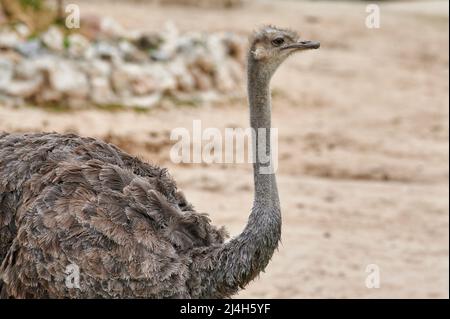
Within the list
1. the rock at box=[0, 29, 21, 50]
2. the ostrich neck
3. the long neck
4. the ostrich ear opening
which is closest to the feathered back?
the long neck

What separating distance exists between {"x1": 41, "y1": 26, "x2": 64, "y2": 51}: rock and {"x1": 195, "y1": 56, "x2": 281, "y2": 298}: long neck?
7930 mm

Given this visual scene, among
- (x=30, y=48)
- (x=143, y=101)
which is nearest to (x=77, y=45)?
(x=30, y=48)

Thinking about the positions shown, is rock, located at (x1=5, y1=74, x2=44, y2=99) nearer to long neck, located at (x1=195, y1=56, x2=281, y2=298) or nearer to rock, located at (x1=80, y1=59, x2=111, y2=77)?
rock, located at (x1=80, y1=59, x2=111, y2=77)

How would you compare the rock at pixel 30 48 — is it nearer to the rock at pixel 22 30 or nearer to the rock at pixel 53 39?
the rock at pixel 53 39

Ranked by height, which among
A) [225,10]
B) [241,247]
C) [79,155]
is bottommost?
[241,247]

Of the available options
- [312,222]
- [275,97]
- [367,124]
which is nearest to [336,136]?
[367,124]

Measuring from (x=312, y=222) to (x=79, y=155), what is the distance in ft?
13.8

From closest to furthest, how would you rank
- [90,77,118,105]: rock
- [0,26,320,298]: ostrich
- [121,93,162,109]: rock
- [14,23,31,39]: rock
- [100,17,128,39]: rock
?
1. [0,26,320,298]: ostrich
2. [90,77,118,105]: rock
3. [121,93,162,109]: rock
4. [14,23,31,39]: rock
5. [100,17,128,39]: rock

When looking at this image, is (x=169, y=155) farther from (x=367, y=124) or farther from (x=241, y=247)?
(x=241, y=247)

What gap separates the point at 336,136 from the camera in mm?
11617

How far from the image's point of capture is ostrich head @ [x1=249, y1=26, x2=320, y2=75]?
4.51 metres

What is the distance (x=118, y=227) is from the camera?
4.25 m

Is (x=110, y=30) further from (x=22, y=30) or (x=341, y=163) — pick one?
(x=341, y=163)

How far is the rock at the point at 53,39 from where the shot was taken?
39.7 ft
